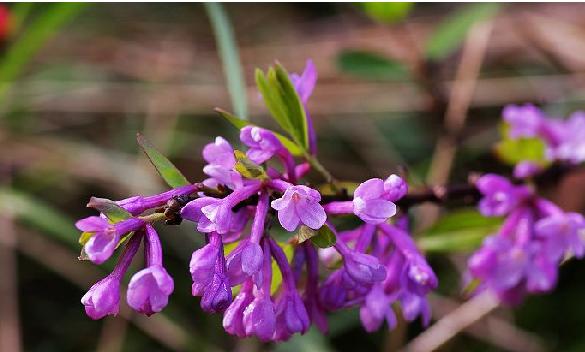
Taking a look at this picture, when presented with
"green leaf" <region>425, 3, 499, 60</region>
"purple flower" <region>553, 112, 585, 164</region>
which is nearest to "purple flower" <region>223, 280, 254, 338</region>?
"purple flower" <region>553, 112, 585, 164</region>

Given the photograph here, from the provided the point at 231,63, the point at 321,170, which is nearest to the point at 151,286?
the point at 321,170

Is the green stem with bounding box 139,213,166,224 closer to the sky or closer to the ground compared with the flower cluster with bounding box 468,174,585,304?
closer to the sky

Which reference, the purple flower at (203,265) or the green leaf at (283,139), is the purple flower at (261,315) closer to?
the purple flower at (203,265)

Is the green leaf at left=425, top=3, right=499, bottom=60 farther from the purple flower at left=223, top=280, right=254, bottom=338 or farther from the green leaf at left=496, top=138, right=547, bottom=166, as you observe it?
the purple flower at left=223, top=280, right=254, bottom=338

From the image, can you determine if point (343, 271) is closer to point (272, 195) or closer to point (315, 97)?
point (272, 195)

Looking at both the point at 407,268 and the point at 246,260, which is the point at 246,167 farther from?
the point at 407,268

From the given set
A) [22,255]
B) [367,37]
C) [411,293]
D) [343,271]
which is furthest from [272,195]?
[367,37]

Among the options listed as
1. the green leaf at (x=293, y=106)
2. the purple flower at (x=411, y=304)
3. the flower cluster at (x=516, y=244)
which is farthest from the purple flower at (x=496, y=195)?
the green leaf at (x=293, y=106)
